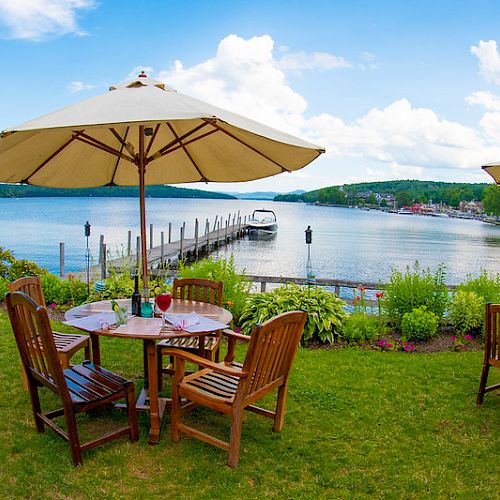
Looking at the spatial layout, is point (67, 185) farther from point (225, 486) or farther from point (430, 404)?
point (430, 404)

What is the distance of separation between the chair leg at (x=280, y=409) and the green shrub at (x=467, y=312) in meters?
3.79

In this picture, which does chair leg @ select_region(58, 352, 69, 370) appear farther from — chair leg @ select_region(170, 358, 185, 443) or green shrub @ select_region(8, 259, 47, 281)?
green shrub @ select_region(8, 259, 47, 281)

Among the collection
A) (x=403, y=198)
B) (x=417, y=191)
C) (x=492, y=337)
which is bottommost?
(x=492, y=337)

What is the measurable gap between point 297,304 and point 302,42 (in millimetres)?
8404

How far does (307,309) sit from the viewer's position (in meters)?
6.30

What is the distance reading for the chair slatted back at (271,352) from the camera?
310 cm

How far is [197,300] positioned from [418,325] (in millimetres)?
2944

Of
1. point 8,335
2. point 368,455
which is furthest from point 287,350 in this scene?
point 8,335

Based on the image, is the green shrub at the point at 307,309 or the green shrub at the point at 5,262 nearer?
the green shrub at the point at 307,309

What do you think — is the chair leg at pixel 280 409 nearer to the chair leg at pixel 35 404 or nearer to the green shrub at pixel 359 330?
the chair leg at pixel 35 404

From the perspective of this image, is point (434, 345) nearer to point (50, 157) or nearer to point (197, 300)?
point (197, 300)

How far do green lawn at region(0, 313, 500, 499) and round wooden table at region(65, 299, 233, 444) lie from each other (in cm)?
17

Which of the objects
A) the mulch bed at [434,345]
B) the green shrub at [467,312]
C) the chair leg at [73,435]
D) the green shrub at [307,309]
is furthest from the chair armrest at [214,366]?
the green shrub at [467,312]

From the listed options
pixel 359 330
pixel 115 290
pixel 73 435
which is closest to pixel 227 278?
pixel 115 290
